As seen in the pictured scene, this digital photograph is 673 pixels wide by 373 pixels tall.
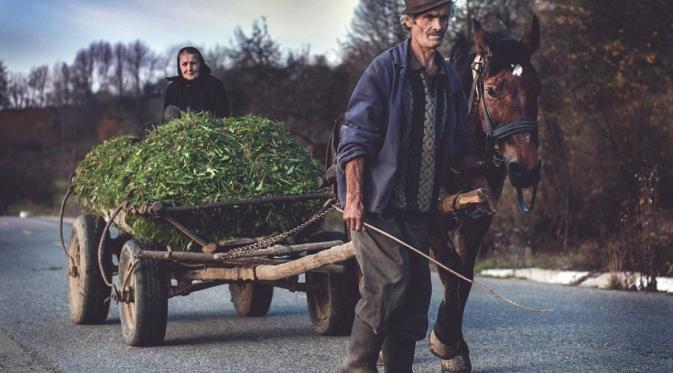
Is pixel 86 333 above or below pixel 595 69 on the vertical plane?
below

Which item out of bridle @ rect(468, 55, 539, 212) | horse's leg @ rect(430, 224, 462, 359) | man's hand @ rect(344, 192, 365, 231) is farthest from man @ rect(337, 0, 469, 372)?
horse's leg @ rect(430, 224, 462, 359)

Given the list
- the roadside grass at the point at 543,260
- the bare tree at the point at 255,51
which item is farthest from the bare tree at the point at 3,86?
the roadside grass at the point at 543,260

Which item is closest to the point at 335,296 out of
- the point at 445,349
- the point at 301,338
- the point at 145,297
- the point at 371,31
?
the point at 301,338

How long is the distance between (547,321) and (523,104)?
3.29 m

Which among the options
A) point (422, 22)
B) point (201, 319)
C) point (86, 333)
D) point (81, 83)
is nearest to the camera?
point (422, 22)

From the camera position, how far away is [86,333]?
28.0ft

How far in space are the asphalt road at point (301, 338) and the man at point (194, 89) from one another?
198 cm

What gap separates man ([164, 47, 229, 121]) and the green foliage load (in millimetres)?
946

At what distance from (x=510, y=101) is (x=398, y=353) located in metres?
1.87

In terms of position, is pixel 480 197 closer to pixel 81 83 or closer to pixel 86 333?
pixel 86 333

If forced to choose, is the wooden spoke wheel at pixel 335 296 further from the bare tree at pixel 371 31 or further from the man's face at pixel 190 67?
the bare tree at pixel 371 31

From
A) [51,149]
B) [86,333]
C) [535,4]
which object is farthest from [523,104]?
[51,149]

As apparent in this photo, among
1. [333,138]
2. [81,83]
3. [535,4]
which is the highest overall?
[81,83]

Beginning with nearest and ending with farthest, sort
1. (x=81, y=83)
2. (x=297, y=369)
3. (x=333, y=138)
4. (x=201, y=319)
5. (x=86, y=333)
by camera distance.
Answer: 1. (x=333, y=138)
2. (x=297, y=369)
3. (x=86, y=333)
4. (x=201, y=319)
5. (x=81, y=83)
